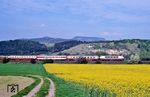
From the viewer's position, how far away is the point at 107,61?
138 m

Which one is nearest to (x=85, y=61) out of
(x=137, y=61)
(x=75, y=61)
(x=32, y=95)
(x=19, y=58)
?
A: (x=75, y=61)

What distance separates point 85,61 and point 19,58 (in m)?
26.7

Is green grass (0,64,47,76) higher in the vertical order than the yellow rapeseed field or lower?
higher

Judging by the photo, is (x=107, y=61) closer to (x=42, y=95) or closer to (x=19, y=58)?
(x=19, y=58)

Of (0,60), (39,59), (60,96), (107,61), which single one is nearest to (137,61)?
(107,61)

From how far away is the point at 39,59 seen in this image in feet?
486

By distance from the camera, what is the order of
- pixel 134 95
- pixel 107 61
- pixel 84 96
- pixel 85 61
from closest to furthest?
pixel 134 95, pixel 84 96, pixel 85 61, pixel 107 61

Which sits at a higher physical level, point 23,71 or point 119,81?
point 23,71

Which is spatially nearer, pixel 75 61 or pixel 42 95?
pixel 42 95

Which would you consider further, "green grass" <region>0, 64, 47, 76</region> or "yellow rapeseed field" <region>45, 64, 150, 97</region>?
"green grass" <region>0, 64, 47, 76</region>

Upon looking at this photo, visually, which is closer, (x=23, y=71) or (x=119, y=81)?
(x=119, y=81)

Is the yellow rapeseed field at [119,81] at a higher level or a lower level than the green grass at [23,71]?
lower

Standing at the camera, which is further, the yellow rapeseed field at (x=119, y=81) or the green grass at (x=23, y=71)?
the green grass at (x=23, y=71)

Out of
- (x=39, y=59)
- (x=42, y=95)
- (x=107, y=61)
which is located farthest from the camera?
(x=39, y=59)
